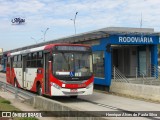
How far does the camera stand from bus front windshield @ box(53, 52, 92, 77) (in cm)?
1706

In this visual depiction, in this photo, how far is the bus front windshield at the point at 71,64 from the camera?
17062 millimetres

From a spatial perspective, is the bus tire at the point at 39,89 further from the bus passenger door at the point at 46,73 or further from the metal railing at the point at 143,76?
the metal railing at the point at 143,76

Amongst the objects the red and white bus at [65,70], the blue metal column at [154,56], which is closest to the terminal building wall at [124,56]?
the blue metal column at [154,56]

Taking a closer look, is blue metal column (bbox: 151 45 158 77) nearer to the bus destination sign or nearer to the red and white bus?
the red and white bus

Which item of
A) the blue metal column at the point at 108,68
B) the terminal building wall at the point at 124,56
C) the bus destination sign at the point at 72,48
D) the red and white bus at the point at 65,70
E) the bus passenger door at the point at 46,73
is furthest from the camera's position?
the terminal building wall at the point at 124,56

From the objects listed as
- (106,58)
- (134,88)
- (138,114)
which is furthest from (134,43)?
(138,114)

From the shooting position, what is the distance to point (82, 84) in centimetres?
1733

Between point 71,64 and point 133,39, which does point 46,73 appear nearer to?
Result: point 71,64

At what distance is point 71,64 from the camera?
17266 millimetres

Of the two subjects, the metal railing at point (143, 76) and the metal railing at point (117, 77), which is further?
the metal railing at point (143, 76)

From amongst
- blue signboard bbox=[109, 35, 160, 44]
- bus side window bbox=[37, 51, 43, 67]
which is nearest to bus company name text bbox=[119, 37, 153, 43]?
blue signboard bbox=[109, 35, 160, 44]

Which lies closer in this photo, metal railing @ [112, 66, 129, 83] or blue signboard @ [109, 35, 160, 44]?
metal railing @ [112, 66, 129, 83]

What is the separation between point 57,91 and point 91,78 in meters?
A: 1.87

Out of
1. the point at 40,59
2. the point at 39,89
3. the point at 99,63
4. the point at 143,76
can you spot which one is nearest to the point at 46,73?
the point at 40,59
